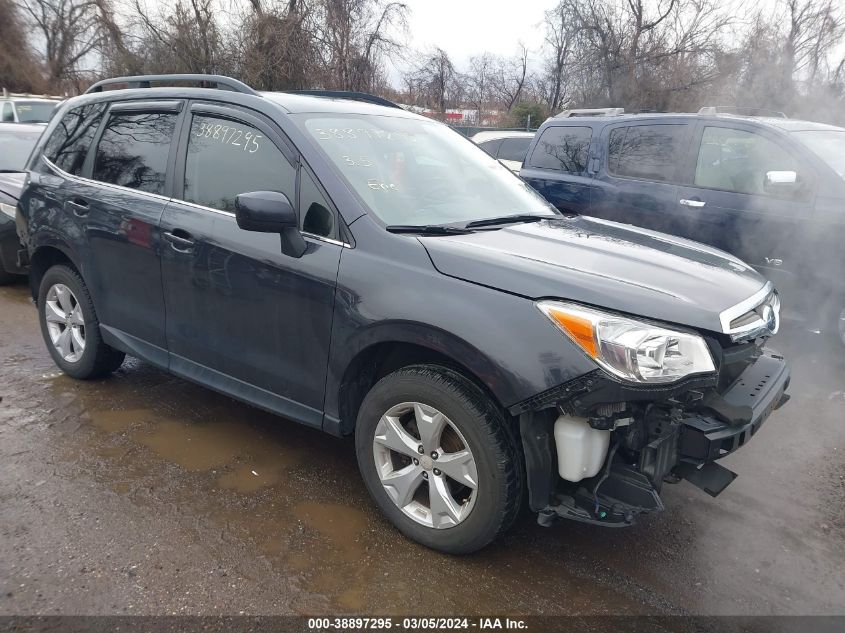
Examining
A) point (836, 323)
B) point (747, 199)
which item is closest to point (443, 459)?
point (836, 323)

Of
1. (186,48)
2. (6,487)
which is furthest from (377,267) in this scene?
(186,48)

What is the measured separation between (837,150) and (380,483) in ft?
15.1

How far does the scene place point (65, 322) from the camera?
4.31m

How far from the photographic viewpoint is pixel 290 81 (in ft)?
72.2

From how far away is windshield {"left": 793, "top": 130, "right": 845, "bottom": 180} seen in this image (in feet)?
16.2

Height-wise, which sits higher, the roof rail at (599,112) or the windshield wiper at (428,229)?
the roof rail at (599,112)

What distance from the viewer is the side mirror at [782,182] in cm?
484

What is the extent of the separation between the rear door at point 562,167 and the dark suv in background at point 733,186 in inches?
0.5

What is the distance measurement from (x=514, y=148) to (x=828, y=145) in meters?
5.56

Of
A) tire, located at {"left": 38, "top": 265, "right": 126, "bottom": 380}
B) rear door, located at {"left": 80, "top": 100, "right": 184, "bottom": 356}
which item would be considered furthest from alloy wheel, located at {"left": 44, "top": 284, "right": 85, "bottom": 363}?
rear door, located at {"left": 80, "top": 100, "right": 184, "bottom": 356}

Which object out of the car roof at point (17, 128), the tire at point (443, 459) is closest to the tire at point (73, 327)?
the tire at point (443, 459)

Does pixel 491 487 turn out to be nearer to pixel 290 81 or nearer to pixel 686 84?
pixel 290 81

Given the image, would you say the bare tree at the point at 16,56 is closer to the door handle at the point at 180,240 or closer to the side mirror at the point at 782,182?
the door handle at the point at 180,240

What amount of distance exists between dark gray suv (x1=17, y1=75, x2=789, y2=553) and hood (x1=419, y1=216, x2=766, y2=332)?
11mm
